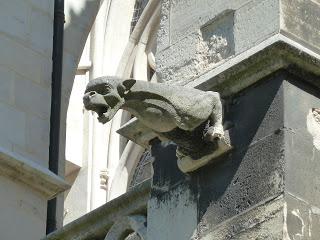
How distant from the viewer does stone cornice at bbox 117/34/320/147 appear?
7203 mm

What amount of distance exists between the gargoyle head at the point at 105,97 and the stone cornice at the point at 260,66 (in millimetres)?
433

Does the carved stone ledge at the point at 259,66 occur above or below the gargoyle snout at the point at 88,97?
above

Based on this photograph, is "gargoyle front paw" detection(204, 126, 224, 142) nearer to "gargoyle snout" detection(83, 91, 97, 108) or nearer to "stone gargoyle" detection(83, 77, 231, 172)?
"stone gargoyle" detection(83, 77, 231, 172)

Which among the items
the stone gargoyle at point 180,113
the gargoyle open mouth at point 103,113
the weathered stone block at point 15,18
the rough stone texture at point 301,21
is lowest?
the gargoyle open mouth at point 103,113

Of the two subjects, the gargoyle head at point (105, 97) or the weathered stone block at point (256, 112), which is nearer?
the gargoyle head at point (105, 97)

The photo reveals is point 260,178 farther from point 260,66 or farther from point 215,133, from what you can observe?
point 260,66

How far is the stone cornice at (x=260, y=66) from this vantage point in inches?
284

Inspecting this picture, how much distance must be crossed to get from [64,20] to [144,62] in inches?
320

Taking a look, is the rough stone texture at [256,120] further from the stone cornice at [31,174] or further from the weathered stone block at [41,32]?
the weathered stone block at [41,32]

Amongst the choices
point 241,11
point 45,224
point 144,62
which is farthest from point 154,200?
point 144,62

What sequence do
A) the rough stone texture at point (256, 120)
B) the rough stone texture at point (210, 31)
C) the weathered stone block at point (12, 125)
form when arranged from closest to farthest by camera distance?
Result: the rough stone texture at point (256, 120) → the rough stone texture at point (210, 31) → the weathered stone block at point (12, 125)

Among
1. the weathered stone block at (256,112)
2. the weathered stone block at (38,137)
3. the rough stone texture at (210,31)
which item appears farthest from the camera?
the weathered stone block at (38,137)

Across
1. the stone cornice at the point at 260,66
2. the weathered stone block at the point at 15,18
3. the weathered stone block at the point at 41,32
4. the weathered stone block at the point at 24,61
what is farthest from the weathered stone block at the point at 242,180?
the weathered stone block at the point at 41,32

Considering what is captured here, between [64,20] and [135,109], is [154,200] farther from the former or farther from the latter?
[64,20]
